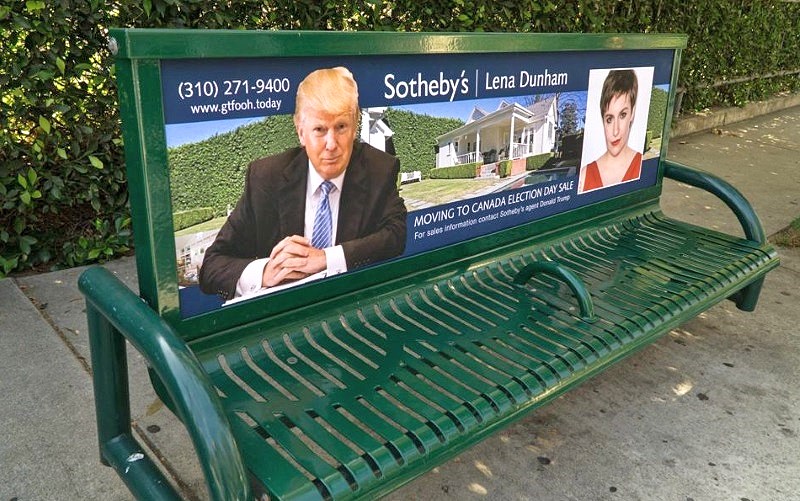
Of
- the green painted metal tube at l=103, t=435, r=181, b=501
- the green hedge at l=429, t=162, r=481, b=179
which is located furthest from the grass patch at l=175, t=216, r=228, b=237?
the green hedge at l=429, t=162, r=481, b=179

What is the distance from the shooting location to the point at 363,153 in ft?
7.27

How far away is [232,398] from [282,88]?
0.87 meters

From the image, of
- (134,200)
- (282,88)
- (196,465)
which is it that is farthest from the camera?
(196,465)

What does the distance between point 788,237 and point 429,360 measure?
397 centimetres

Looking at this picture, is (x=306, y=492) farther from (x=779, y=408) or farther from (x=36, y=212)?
(x=36, y=212)

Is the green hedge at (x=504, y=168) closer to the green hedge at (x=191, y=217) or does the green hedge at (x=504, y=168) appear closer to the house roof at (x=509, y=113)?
the house roof at (x=509, y=113)

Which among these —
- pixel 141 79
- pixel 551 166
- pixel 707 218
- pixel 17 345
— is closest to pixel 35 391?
pixel 17 345

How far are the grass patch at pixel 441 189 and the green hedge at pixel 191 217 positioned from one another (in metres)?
0.74

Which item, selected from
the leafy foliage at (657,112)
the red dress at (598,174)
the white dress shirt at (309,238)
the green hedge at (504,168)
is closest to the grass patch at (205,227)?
the white dress shirt at (309,238)

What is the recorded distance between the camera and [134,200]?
1785 mm

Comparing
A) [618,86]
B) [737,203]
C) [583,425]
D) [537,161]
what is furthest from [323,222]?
[737,203]

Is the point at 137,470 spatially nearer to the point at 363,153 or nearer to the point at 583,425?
the point at 363,153

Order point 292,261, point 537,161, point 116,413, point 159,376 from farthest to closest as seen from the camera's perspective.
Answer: point 537,161
point 292,261
point 116,413
point 159,376

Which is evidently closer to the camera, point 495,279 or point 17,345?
point 495,279
